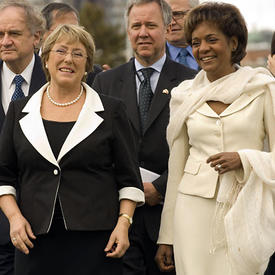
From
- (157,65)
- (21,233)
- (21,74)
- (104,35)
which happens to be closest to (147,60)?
(157,65)

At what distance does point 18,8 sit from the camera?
23.1ft

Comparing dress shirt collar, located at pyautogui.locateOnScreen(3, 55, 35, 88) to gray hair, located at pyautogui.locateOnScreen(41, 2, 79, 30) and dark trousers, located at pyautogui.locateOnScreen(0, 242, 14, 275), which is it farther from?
gray hair, located at pyautogui.locateOnScreen(41, 2, 79, 30)

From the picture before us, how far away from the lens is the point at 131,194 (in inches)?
219

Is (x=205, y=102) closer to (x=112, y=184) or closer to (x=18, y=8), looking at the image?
(x=112, y=184)

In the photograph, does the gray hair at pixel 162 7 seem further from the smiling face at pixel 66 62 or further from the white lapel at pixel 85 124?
the white lapel at pixel 85 124

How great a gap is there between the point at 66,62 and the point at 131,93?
3.86 ft

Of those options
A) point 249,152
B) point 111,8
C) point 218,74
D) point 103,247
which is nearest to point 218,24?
point 218,74

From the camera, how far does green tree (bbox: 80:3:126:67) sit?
57.9 metres

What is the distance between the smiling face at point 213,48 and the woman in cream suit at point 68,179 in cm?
66

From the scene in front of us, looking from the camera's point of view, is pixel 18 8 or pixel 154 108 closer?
pixel 154 108

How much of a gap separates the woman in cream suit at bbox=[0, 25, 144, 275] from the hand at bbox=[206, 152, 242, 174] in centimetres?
52

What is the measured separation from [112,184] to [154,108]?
1210 mm

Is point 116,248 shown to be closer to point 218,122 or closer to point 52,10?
point 218,122

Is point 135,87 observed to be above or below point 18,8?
below
